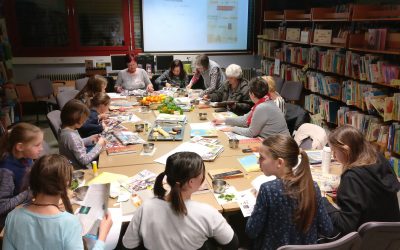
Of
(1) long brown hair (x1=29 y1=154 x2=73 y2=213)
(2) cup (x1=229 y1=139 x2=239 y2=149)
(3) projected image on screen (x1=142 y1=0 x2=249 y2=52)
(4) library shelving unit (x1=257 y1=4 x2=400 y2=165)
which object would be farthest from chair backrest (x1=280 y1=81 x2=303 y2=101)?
(1) long brown hair (x1=29 y1=154 x2=73 y2=213)

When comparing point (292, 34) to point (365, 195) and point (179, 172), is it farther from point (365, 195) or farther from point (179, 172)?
point (179, 172)

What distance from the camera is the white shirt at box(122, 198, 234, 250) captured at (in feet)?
4.88

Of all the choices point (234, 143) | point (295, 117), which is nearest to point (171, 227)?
point (234, 143)

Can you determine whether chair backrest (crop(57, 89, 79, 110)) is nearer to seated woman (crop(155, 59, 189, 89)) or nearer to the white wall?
seated woman (crop(155, 59, 189, 89))

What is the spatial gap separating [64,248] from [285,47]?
5.40m

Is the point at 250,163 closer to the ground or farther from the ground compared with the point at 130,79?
closer to the ground

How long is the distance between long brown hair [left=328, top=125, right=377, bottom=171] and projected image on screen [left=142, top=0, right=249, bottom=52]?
5314mm

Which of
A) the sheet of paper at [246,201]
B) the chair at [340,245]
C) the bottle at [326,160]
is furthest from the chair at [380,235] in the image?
the bottle at [326,160]

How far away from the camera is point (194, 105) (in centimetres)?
431

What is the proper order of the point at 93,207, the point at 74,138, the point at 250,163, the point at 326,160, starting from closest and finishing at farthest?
1. the point at 93,207
2. the point at 326,160
3. the point at 250,163
4. the point at 74,138

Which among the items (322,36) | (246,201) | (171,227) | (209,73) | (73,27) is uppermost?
(73,27)

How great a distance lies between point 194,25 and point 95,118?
4146mm

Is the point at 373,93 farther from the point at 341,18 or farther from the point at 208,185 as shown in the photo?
the point at 208,185

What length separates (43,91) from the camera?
573 cm
